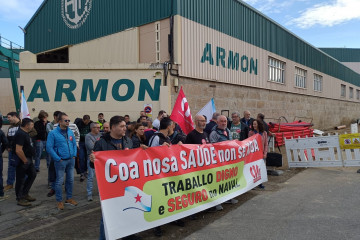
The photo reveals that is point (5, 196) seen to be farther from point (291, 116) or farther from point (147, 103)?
point (291, 116)

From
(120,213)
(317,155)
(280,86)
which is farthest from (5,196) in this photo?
(280,86)

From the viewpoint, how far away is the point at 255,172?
20.8 ft

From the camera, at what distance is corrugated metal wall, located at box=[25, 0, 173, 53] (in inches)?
483

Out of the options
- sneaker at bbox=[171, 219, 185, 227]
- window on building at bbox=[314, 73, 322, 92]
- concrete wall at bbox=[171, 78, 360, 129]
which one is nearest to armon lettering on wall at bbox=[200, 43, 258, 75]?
concrete wall at bbox=[171, 78, 360, 129]

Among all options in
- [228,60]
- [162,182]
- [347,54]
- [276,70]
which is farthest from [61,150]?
[347,54]

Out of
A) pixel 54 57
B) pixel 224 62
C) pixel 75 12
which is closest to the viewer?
pixel 224 62

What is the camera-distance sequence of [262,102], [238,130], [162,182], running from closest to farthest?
[162,182], [238,130], [262,102]

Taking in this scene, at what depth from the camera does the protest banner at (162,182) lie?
12.1ft

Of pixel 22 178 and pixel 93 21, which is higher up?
pixel 93 21

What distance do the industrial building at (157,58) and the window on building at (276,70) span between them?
0.07 metres

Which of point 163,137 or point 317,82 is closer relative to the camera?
point 163,137

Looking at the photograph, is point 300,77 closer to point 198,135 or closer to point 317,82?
point 317,82

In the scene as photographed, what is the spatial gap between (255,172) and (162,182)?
2877mm

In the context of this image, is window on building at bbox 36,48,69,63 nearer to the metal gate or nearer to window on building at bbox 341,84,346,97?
the metal gate
